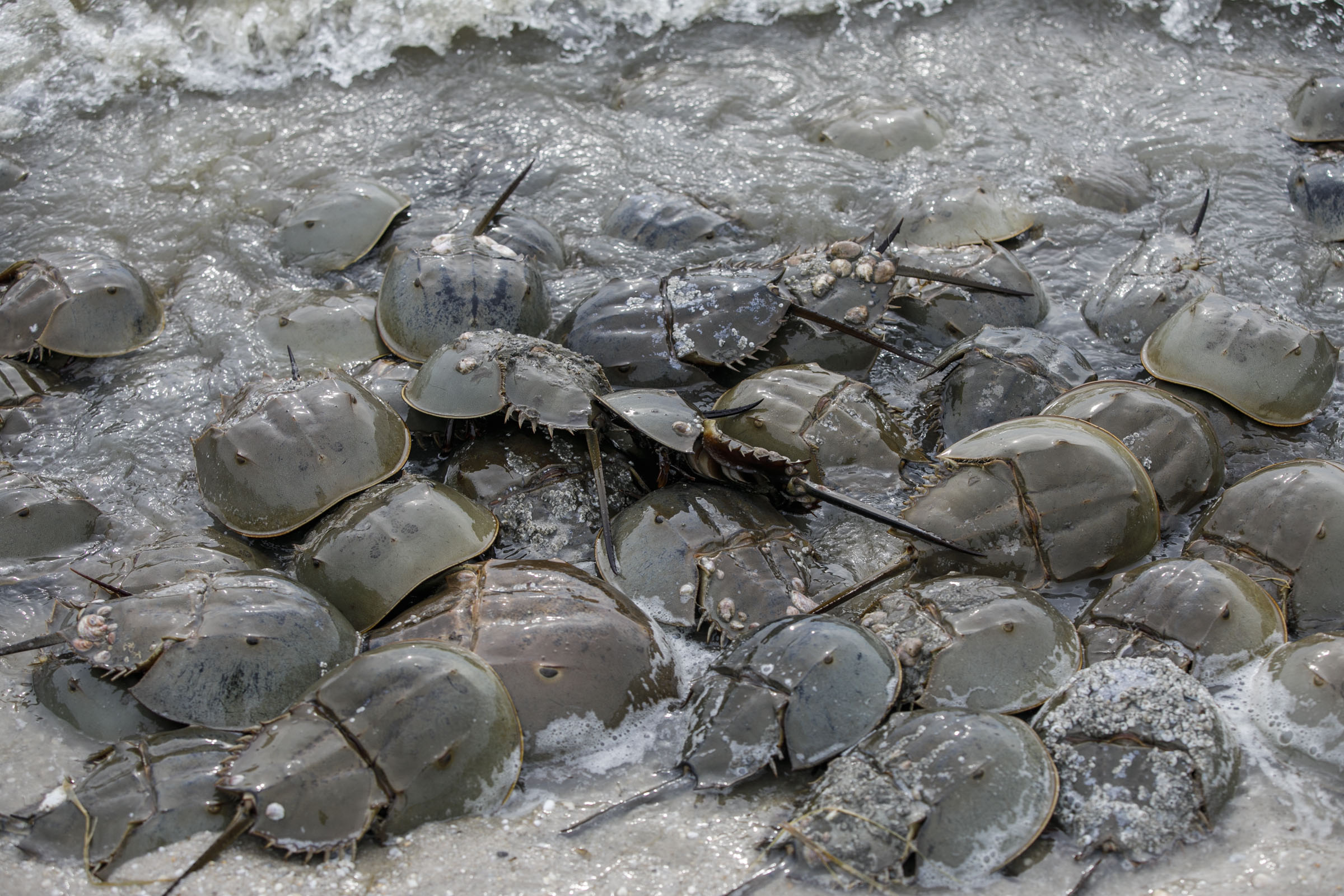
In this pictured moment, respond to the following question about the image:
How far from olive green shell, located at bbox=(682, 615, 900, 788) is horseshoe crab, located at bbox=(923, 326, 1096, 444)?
106 centimetres

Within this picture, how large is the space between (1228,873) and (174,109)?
5.39m

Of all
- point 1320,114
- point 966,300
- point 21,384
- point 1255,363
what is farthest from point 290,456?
point 1320,114

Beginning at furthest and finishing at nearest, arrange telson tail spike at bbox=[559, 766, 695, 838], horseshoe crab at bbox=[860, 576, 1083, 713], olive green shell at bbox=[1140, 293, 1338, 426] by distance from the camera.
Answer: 1. olive green shell at bbox=[1140, 293, 1338, 426]
2. horseshoe crab at bbox=[860, 576, 1083, 713]
3. telson tail spike at bbox=[559, 766, 695, 838]

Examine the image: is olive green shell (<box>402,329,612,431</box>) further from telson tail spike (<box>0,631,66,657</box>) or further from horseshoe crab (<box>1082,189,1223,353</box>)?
horseshoe crab (<box>1082,189,1223,353</box>)

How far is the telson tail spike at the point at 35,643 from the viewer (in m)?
2.12

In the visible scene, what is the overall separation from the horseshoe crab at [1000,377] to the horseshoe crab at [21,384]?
2.95 metres

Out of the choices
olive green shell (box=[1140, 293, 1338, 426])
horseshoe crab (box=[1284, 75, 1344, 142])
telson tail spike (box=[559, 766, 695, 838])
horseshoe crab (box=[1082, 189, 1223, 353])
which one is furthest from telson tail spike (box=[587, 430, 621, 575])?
horseshoe crab (box=[1284, 75, 1344, 142])

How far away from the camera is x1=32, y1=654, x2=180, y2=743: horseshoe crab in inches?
84.9

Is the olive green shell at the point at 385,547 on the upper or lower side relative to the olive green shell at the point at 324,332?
lower

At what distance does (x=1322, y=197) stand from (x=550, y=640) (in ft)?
12.0

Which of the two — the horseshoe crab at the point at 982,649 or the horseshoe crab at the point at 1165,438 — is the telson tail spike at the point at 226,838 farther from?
the horseshoe crab at the point at 1165,438

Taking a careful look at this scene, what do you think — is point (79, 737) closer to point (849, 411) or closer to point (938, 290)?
point (849, 411)

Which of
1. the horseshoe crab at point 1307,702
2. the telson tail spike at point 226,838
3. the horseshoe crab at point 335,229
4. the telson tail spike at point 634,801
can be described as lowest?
the telson tail spike at point 634,801

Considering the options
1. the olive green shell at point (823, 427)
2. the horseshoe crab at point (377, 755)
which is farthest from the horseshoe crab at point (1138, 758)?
the horseshoe crab at point (377, 755)
